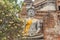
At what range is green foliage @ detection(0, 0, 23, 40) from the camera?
32.3ft

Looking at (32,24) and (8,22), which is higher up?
(8,22)

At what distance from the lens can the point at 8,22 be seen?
10094 mm

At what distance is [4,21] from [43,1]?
27.6ft

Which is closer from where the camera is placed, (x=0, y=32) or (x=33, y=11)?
(x=0, y=32)

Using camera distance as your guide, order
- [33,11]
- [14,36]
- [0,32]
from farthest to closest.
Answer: [33,11]
[14,36]
[0,32]

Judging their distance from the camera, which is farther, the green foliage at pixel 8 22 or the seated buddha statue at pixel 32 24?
the seated buddha statue at pixel 32 24

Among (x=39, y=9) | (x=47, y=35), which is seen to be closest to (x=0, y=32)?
(x=47, y=35)

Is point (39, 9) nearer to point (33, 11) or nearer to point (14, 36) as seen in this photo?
point (33, 11)

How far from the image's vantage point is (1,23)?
9.91 meters

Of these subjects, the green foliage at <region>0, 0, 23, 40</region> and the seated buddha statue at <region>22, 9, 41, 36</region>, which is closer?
the green foliage at <region>0, 0, 23, 40</region>

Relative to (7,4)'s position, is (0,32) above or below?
below

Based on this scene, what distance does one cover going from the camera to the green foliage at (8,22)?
9844 millimetres

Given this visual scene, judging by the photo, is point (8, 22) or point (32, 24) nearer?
point (8, 22)

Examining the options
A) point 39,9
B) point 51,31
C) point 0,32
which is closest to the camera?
point 0,32
